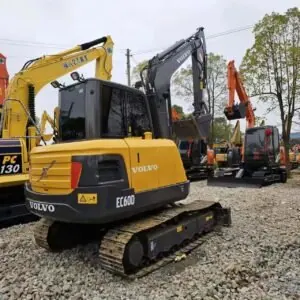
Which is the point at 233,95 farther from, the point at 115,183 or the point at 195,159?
the point at 115,183

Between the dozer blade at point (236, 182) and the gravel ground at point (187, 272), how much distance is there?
5.67m

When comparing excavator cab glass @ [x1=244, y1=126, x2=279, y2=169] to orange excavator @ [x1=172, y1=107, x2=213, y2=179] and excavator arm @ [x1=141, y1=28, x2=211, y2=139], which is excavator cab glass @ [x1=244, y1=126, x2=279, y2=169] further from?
excavator arm @ [x1=141, y1=28, x2=211, y2=139]

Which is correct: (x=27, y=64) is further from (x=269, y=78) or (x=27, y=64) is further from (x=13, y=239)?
(x=269, y=78)

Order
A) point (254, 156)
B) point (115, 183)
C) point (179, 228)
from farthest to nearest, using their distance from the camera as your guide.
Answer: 1. point (254, 156)
2. point (179, 228)
3. point (115, 183)

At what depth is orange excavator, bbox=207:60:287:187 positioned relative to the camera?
12219mm

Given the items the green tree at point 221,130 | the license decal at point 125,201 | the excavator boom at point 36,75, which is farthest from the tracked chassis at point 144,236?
the green tree at point 221,130

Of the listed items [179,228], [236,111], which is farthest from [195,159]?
[179,228]

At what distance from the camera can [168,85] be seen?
19.4 ft

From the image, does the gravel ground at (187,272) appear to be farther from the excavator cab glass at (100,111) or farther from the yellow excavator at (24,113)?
the excavator cab glass at (100,111)

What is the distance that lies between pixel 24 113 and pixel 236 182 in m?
7.58

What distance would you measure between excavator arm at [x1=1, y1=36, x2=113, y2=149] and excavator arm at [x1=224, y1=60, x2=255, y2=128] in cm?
649

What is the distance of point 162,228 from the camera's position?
15.2ft

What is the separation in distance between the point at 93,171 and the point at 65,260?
1598 mm

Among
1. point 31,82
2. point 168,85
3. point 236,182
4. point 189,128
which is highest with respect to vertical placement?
point 31,82
